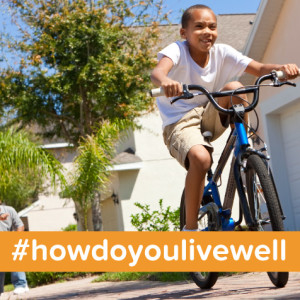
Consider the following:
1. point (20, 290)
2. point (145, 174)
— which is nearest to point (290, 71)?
point (20, 290)

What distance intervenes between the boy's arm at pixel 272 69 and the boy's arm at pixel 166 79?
0.69m

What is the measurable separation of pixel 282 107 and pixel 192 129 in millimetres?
6519

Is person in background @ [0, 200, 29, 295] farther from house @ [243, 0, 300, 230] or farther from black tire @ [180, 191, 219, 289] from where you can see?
house @ [243, 0, 300, 230]

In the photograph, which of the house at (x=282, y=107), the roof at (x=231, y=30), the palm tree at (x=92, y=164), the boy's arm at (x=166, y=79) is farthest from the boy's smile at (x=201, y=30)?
the roof at (x=231, y=30)

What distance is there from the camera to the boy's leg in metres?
4.64

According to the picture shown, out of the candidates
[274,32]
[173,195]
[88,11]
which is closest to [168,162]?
[173,195]

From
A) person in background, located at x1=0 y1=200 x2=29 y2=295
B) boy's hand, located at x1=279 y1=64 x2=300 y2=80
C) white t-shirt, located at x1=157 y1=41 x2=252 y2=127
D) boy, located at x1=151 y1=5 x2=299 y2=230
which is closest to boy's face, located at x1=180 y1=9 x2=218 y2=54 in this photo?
boy, located at x1=151 y1=5 x2=299 y2=230

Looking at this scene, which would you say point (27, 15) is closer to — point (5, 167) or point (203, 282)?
point (5, 167)

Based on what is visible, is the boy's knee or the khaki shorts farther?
the khaki shorts

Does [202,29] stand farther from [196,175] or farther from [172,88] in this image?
[196,175]

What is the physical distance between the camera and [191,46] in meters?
4.95

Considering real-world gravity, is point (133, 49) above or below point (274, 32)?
above

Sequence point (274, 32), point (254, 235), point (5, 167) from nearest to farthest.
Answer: point (254, 235), point (274, 32), point (5, 167)

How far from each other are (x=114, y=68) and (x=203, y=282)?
45.2ft
